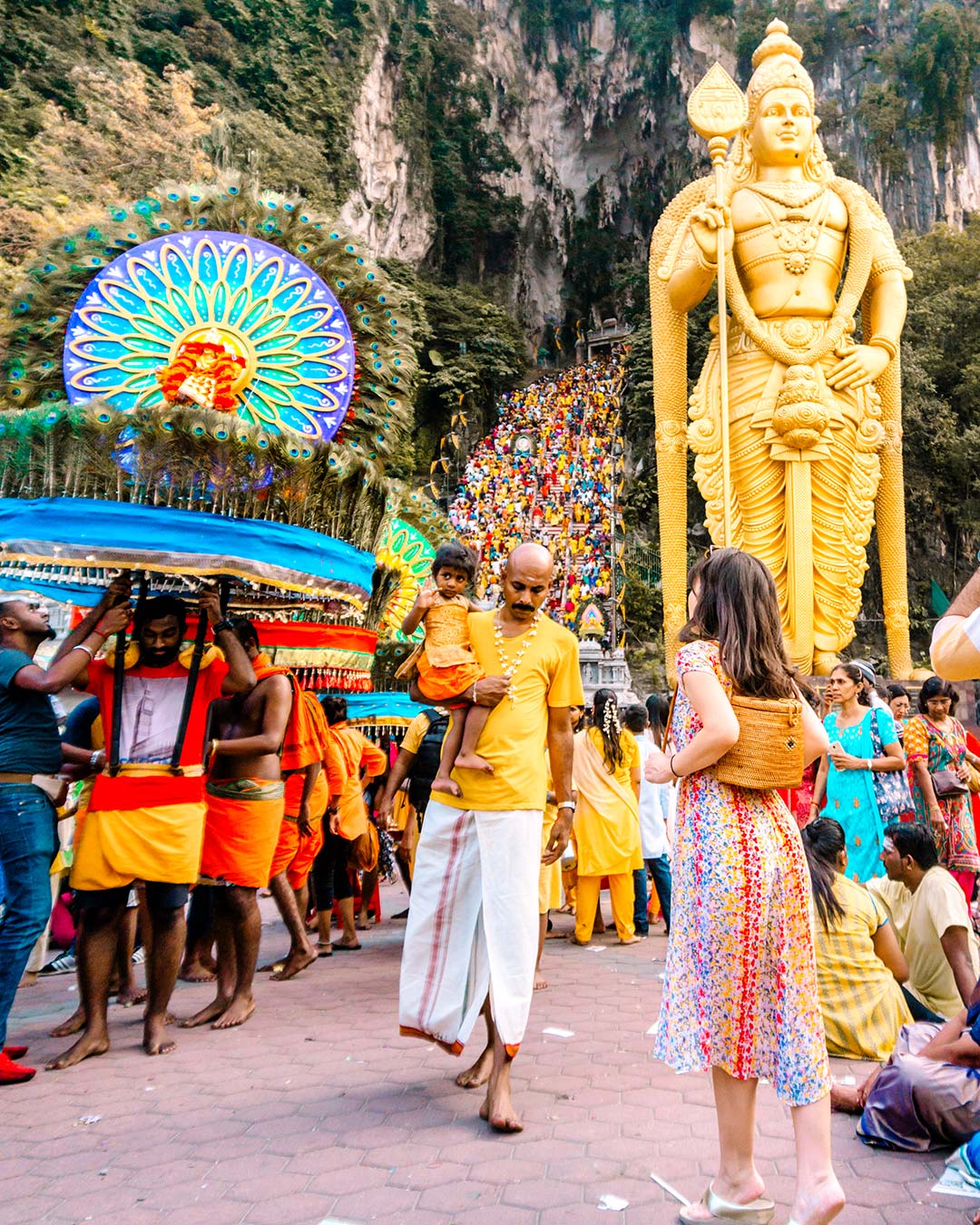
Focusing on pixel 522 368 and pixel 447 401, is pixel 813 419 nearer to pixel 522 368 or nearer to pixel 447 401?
pixel 447 401

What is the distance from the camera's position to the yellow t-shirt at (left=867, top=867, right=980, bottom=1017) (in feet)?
10.3

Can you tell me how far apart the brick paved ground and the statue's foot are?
6256 millimetres

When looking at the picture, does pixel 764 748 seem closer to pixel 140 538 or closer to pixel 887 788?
pixel 140 538

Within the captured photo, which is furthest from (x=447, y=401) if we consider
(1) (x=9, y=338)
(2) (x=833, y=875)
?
(2) (x=833, y=875)

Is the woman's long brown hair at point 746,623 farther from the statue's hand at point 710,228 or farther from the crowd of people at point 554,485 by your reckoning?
the crowd of people at point 554,485

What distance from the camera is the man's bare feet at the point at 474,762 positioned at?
269cm

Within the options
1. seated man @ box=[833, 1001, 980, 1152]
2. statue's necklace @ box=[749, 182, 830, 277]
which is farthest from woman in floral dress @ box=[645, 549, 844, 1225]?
statue's necklace @ box=[749, 182, 830, 277]

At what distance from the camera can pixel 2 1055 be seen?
9.62 feet

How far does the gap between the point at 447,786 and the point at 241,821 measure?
121 cm

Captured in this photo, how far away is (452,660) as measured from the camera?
2822mm

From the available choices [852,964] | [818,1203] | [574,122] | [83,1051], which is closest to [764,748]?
[818,1203]

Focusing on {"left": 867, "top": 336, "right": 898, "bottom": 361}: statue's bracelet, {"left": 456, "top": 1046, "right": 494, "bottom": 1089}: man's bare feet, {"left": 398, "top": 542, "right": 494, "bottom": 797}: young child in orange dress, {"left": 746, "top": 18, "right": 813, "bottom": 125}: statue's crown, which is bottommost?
{"left": 456, "top": 1046, "right": 494, "bottom": 1089}: man's bare feet

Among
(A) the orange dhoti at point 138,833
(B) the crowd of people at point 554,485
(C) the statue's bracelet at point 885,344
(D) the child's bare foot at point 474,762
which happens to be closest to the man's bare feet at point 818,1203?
(D) the child's bare foot at point 474,762

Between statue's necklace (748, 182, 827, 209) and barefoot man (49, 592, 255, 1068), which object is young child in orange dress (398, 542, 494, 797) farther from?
statue's necklace (748, 182, 827, 209)
